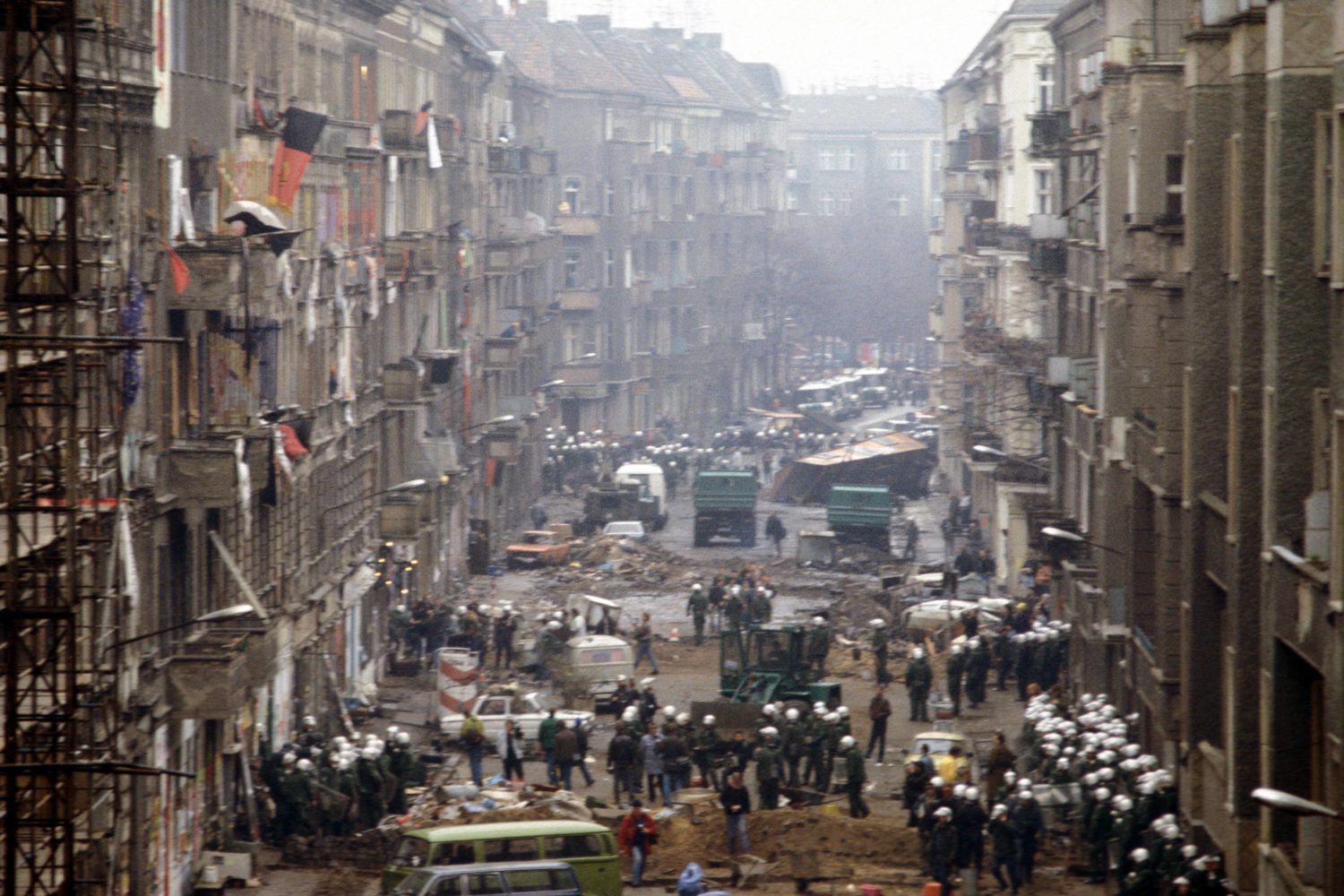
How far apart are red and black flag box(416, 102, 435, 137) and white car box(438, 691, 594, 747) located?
17090mm

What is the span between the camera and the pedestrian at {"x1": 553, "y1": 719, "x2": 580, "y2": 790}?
38750 mm

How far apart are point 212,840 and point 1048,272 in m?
25.6

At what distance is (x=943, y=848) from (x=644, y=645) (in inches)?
821

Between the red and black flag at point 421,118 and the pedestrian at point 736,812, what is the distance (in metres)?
26.6

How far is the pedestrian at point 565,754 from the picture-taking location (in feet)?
127

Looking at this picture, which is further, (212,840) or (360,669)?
(360,669)

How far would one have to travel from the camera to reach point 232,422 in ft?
116

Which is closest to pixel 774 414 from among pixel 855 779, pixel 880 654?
pixel 880 654

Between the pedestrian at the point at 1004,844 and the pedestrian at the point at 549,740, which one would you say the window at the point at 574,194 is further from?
the pedestrian at the point at 1004,844

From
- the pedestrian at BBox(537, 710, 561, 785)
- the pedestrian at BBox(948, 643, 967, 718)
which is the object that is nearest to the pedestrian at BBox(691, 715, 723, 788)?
the pedestrian at BBox(537, 710, 561, 785)

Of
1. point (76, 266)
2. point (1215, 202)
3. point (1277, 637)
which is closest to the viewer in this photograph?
point (76, 266)

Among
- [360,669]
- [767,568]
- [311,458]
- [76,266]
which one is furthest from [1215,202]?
[767,568]

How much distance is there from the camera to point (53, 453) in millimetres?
24375

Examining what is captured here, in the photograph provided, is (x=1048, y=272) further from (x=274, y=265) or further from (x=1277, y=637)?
(x=1277, y=637)
